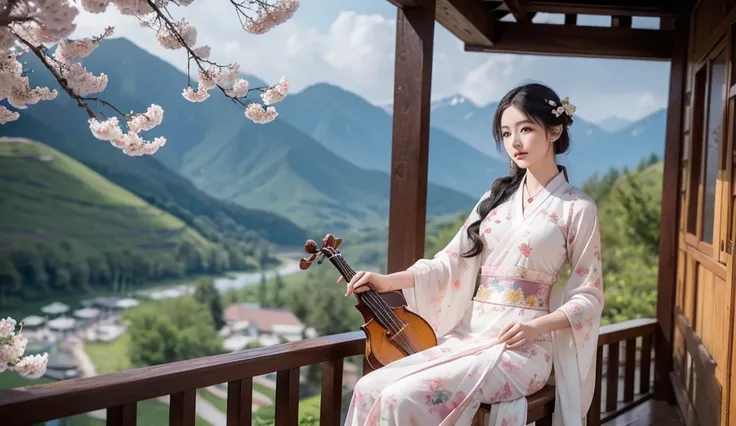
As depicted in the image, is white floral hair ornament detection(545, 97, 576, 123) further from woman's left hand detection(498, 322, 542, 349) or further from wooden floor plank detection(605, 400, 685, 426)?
wooden floor plank detection(605, 400, 685, 426)

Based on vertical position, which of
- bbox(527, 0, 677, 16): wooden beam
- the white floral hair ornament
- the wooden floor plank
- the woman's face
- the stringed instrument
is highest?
bbox(527, 0, 677, 16): wooden beam

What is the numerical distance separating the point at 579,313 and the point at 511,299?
21 cm

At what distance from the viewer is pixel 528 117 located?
2.22 meters

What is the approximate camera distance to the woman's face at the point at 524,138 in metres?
2.23

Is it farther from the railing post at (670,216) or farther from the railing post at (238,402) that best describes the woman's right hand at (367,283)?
the railing post at (670,216)

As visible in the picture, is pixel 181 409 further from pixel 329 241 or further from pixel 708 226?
pixel 708 226

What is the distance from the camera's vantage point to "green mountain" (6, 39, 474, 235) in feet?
33.5

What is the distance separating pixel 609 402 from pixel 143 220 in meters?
7.47

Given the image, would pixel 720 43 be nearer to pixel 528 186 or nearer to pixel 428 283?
pixel 528 186

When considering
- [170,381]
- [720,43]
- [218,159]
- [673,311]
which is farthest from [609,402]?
[218,159]

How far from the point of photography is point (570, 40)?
163 inches

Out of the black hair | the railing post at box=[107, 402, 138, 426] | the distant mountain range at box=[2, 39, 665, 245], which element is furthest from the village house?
the railing post at box=[107, 402, 138, 426]

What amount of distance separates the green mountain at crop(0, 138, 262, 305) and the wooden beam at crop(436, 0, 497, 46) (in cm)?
654

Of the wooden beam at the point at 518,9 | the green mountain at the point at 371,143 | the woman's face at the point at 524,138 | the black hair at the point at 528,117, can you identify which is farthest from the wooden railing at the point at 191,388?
the green mountain at the point at 371,143
